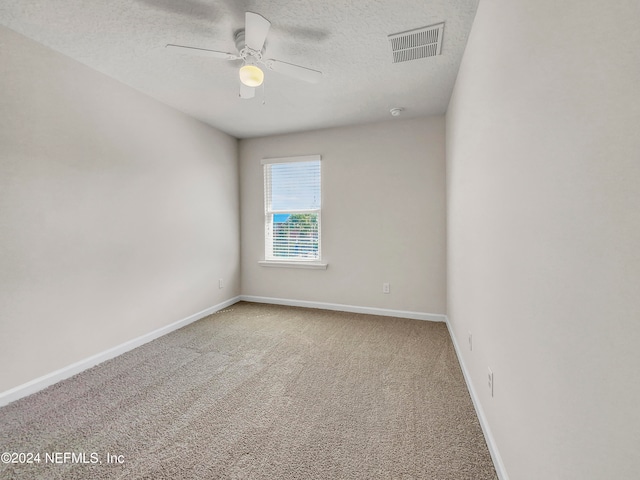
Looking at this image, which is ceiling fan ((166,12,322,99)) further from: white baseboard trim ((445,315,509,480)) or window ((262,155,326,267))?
white baseboard trim ((445,315,509,480))

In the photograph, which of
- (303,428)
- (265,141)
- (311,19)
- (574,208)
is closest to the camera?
(574,208)

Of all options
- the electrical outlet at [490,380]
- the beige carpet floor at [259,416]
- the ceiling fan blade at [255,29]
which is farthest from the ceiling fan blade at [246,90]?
the electrical outlet at [490,380]

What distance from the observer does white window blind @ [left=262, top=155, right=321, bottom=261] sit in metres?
4.00

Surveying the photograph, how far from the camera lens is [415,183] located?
11.5ft

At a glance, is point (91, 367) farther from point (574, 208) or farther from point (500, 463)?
point (574, 208)

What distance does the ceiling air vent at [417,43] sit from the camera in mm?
1918

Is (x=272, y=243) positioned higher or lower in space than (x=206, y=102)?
lower

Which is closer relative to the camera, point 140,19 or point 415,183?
point 140,19

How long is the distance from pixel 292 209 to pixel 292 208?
0.02 metres

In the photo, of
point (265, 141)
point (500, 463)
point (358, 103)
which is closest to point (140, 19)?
point (358, 103)

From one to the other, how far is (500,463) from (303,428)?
1033mm

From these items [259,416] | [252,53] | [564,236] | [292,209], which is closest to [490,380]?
[564,236]

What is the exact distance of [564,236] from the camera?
29.6 inches

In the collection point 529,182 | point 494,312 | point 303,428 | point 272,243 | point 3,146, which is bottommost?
point 303,428
